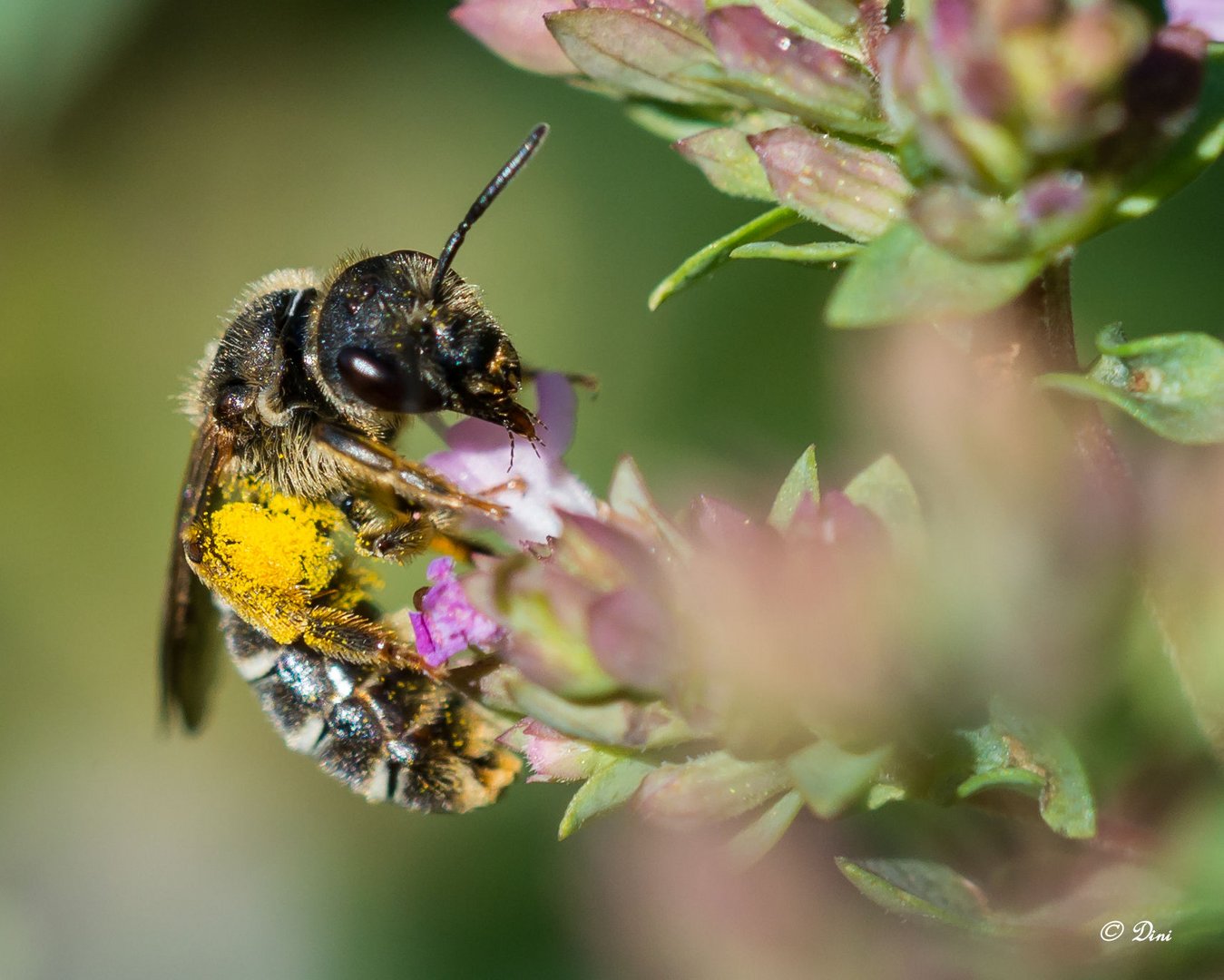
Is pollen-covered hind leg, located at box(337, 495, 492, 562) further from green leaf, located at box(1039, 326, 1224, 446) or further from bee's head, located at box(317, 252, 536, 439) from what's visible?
green leaf, located at box(1039, 326, 1224, 446)

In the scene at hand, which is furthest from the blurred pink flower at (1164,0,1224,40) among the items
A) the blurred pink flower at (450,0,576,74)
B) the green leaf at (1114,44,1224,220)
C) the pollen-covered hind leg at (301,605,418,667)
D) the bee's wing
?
the bee's wing

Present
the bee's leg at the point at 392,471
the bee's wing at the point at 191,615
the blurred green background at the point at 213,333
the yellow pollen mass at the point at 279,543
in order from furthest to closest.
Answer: the blurred green background at the point at 213,333
the bee's wing at the point at 191,615
the yellow pollen mass at the point at 279,543
the bee's leg at the point at 392,471

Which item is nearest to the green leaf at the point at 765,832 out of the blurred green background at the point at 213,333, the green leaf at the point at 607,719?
the green leaf at the point at 607,719

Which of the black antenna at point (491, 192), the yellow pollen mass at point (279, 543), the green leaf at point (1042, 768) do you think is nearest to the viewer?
the green leaf at point (1042, 768)

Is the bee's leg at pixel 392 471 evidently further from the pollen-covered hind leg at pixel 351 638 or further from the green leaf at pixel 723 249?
the green leaf at pixel 723 249

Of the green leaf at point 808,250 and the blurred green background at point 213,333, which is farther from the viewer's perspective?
the blurred green background at point 213,333

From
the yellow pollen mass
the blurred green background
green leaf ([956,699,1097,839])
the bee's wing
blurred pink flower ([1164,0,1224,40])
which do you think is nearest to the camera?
blurred pink flower ([1164,0,1224,40])
